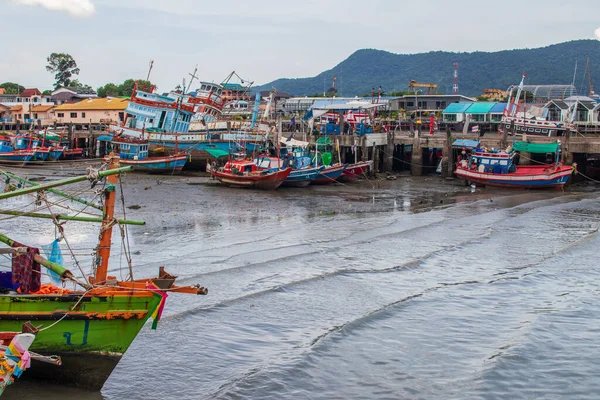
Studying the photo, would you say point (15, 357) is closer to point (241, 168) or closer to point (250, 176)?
point (250, 176)

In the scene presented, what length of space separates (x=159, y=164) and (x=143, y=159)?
1475mm

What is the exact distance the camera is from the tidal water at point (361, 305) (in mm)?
12484

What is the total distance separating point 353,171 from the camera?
44.5 m

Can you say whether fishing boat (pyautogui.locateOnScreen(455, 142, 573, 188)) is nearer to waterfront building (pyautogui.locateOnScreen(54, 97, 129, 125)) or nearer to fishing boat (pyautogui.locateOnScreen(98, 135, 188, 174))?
fishing boat (pyautogui.locateOnScreen(98, 135, 188, 174))

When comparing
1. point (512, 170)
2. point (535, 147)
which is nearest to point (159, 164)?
point (512, 170)

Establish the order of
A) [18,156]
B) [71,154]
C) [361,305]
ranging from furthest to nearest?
[71,154]
[18,156]
[361,305]

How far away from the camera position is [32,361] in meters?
11.4

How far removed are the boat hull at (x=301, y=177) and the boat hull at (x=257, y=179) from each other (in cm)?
110

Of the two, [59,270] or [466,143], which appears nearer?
[59,270]

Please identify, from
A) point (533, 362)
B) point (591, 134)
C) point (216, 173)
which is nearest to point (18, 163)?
point (216, 173)

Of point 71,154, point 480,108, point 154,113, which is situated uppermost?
point 480,108

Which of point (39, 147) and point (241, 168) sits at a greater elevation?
point (39, 147)

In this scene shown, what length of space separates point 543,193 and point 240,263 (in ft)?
80.7

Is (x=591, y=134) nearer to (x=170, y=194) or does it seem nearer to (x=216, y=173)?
(x=216, y=173)
